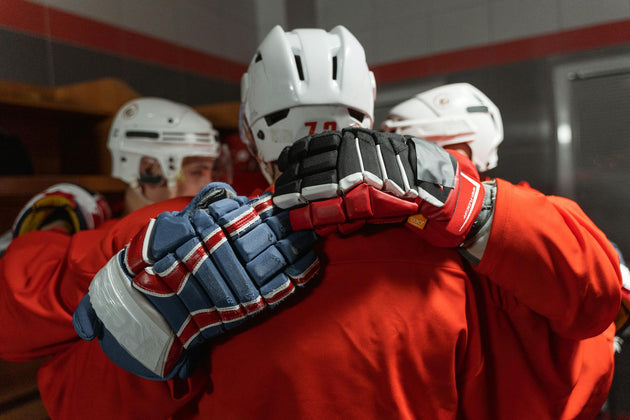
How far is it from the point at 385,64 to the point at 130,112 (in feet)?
4.22

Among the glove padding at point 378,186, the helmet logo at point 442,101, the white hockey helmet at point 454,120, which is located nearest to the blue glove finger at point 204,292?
the glove padding at point 378,186

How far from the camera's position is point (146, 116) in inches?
74.4

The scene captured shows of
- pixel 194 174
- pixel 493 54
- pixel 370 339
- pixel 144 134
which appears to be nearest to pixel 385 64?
pixel 493 54

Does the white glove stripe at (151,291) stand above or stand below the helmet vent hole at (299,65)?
below

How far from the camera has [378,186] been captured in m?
0.58

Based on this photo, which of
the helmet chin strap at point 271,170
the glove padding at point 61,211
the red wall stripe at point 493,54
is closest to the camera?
the helmet chin strap at point 271,170

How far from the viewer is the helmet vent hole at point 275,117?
0.88 meters

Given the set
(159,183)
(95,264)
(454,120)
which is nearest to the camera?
(95,264)

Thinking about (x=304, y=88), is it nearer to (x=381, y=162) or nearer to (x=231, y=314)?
(x=381, y=162)

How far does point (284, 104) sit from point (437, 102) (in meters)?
0.80

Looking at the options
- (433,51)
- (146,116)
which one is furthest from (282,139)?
(433,51)

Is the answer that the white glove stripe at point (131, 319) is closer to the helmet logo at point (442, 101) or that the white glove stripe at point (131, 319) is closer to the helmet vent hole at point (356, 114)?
the helmet vent hole at point (356, 114)

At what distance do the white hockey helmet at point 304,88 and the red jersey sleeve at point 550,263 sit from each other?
37 centimetres

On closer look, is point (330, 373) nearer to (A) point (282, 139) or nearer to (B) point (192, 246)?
(B) point (192, 246)
